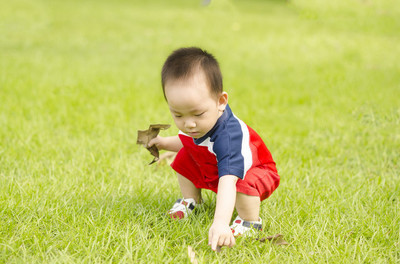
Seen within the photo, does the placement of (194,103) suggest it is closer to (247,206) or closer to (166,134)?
(247,206)

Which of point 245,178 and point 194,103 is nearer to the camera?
point 194,103

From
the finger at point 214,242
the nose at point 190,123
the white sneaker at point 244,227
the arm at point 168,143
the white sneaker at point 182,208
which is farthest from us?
the arm at point 168,143

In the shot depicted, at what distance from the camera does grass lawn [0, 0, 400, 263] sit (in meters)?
2.12

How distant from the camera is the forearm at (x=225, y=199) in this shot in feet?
6.55

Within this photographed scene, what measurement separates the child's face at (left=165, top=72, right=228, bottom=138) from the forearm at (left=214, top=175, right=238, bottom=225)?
27 cm

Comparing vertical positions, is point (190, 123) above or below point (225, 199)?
above

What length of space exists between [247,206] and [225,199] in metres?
0.25

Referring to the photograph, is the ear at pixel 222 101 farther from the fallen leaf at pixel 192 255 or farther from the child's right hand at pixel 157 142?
the fallen leaf at pixel 192 255

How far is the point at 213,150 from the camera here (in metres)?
2.19

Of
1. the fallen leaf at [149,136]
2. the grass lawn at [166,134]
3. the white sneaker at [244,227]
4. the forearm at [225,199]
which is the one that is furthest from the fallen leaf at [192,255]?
the fallen leaf at [149,136]

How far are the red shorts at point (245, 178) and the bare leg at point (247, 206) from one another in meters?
0.03

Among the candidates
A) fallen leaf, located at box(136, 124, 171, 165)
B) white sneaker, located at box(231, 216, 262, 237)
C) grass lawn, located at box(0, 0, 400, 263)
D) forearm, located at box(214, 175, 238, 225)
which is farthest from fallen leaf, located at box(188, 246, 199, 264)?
fallen leaf, located at box(136, 124, 171, 165)

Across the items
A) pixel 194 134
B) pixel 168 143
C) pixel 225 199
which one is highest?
pixel 194 134

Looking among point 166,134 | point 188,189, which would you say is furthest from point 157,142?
point 166,134
